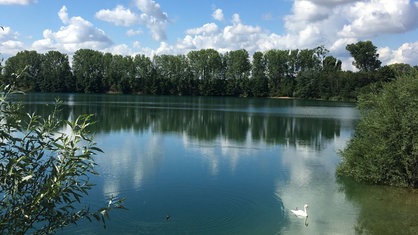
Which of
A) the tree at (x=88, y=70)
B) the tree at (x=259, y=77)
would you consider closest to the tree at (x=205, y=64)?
the tree at (x=259, y=77)

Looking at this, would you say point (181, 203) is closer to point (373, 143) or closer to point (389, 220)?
point (389, 220)

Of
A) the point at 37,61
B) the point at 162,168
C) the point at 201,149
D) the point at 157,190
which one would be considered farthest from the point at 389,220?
the point at 37,61

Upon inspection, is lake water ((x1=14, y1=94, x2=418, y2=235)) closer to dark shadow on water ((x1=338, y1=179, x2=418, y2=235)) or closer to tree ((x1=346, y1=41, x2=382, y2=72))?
dark shadow on water ((x1=338, y1=179, x2=418, y2=235))

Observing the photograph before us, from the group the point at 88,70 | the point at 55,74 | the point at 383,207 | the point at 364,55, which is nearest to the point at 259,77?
the point at 364,55

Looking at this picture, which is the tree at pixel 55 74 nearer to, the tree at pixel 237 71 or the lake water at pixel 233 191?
the tree at pixel 237 71

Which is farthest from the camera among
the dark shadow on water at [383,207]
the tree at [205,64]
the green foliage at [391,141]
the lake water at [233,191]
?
the tree at [205,64]

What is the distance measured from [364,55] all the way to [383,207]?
108133mm

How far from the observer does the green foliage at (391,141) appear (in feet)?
50.2

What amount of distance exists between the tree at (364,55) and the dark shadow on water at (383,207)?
341ft

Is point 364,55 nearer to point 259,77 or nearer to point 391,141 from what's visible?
point 259,77

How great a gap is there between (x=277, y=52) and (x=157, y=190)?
103 m

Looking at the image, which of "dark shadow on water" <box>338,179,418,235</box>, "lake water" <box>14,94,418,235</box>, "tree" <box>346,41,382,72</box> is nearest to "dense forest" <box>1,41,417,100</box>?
"tree" <box>346,41,382,72</box>

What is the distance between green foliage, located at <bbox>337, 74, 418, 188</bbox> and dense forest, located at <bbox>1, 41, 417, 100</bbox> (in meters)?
87.7

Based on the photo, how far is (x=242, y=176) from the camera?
1728cm
